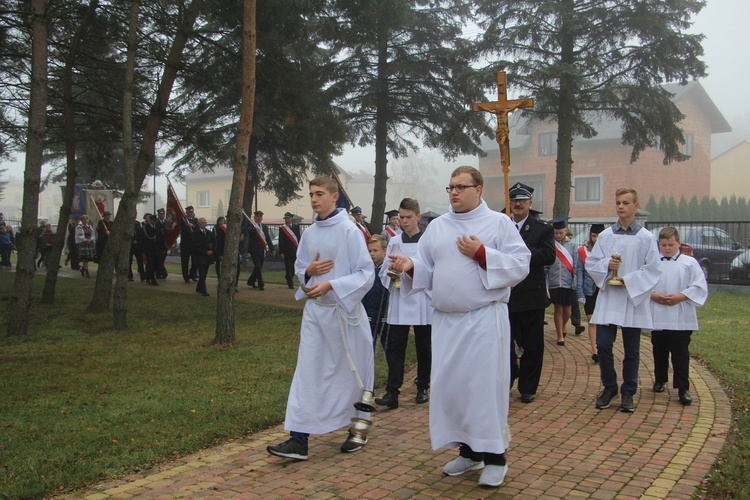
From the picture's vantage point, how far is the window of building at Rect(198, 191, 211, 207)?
74.1 meters

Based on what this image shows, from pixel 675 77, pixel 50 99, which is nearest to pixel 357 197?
pixel 675 77

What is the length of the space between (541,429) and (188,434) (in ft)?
9.76

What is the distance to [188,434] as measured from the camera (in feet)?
20.5

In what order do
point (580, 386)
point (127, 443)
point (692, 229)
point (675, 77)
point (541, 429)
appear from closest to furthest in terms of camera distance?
point (127, 443) < point (541, 429) < point (580, 386) < point (692, 229) < point (675, 77)

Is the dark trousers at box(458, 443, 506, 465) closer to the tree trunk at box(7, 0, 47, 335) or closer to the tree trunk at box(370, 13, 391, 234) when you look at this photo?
the tree trunk at box(7, 0, 47, 335)

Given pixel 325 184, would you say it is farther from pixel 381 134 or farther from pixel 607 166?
pixel 607 166

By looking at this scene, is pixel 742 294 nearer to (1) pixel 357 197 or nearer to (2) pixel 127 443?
(2) pixel 127 443

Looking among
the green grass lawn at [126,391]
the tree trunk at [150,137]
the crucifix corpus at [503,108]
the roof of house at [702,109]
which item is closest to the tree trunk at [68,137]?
the tree trunk at [150,137]

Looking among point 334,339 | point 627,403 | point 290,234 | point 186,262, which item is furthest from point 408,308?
point 186,262

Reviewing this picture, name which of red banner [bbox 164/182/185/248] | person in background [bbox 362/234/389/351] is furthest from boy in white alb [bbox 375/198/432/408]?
red banner [bbox 164/182/185/248]

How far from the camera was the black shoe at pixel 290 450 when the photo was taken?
5555mm

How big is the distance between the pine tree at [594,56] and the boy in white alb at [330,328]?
17208 mm

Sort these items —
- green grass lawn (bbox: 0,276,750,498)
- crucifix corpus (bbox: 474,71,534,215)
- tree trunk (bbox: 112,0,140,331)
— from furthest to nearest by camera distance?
tree trunk (bbox: 112,0,140,331)
crucifix corpus (bbox: 474,71,534,215)
green grass lawn (bbox: 0,276,750,498)

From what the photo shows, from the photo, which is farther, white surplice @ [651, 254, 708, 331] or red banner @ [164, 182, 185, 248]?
red banner @ [164, 182, 185, 248]
